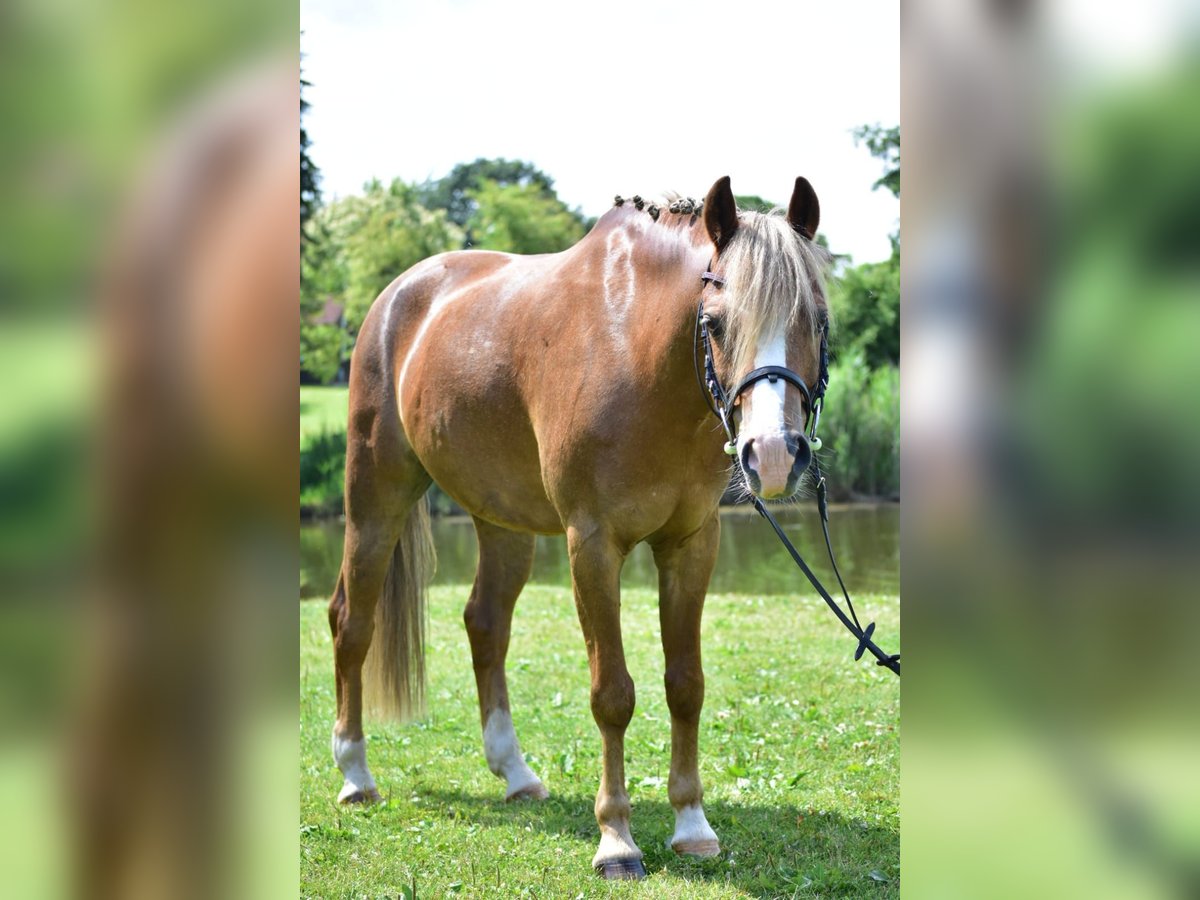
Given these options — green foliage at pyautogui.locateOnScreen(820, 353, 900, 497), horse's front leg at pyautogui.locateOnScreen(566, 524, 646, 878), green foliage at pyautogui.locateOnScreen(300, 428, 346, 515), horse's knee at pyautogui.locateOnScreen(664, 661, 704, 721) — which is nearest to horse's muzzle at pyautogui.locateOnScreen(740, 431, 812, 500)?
horse's front leg at pyautogui.locateOnScreen(566, 524, 646, 878)

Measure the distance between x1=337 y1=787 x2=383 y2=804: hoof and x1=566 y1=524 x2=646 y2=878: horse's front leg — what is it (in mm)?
1441

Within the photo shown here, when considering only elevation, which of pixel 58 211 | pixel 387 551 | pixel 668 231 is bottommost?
pixel 387 551

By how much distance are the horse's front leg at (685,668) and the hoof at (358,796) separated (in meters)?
1.57

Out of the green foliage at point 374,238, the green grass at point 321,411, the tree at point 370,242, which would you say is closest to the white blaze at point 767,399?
the green grass at point 321,411

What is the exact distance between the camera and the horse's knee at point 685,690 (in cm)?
427

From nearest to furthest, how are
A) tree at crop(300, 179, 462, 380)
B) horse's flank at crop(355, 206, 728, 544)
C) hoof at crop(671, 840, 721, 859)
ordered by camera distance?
horse's flank at crop(355, 206, 728, 544) < hoof at crop(671, 840, 721, 859) < tree at crop(300, 179, 462, 380)

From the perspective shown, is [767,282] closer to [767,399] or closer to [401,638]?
[767,399]

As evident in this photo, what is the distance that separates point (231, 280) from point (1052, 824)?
38.4 inches

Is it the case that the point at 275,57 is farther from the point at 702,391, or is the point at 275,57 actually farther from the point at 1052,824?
the point at 702,391

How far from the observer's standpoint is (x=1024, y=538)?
109 centimetres

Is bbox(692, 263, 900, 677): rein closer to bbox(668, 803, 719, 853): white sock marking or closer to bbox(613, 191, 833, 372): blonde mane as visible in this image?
bbox(613, 191, 833, 372): blonde mane

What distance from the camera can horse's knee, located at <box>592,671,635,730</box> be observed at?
4.06m

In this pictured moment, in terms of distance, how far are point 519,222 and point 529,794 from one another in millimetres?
25611

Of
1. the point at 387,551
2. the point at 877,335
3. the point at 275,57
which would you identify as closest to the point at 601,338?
the point at 387,551
